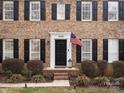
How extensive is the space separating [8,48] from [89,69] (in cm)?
639

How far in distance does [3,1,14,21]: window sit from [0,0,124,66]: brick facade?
0.38 m

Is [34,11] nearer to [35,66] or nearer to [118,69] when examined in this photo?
[35,66]

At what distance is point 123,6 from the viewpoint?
101 feet

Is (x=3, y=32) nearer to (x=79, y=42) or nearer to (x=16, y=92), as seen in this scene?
(x=79, y=42)

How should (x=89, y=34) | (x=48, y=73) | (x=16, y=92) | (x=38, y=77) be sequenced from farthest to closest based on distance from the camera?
(x=89, y=34), (x=48, y=73), (x=38, y=77), (x=16, y=92)

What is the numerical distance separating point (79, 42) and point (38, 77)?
15.3ft

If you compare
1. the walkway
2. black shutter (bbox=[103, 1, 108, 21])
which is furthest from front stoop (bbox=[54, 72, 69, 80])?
black shutter (bbox=[103, 1, 108, 21])

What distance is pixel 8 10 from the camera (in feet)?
100

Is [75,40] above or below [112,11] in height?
below

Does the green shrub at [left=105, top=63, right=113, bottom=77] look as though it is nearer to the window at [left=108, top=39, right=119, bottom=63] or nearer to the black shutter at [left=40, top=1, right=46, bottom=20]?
the window at [left=108, top=39, right=119, bottom=63]

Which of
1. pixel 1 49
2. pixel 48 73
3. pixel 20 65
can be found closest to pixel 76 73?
pixel 48 73

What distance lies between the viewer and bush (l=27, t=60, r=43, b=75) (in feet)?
95.5

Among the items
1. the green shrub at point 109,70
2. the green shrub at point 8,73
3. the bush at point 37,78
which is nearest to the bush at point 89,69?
the green shrub at point 109,70

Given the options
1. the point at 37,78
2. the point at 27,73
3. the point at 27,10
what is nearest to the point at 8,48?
the point at 27,73
